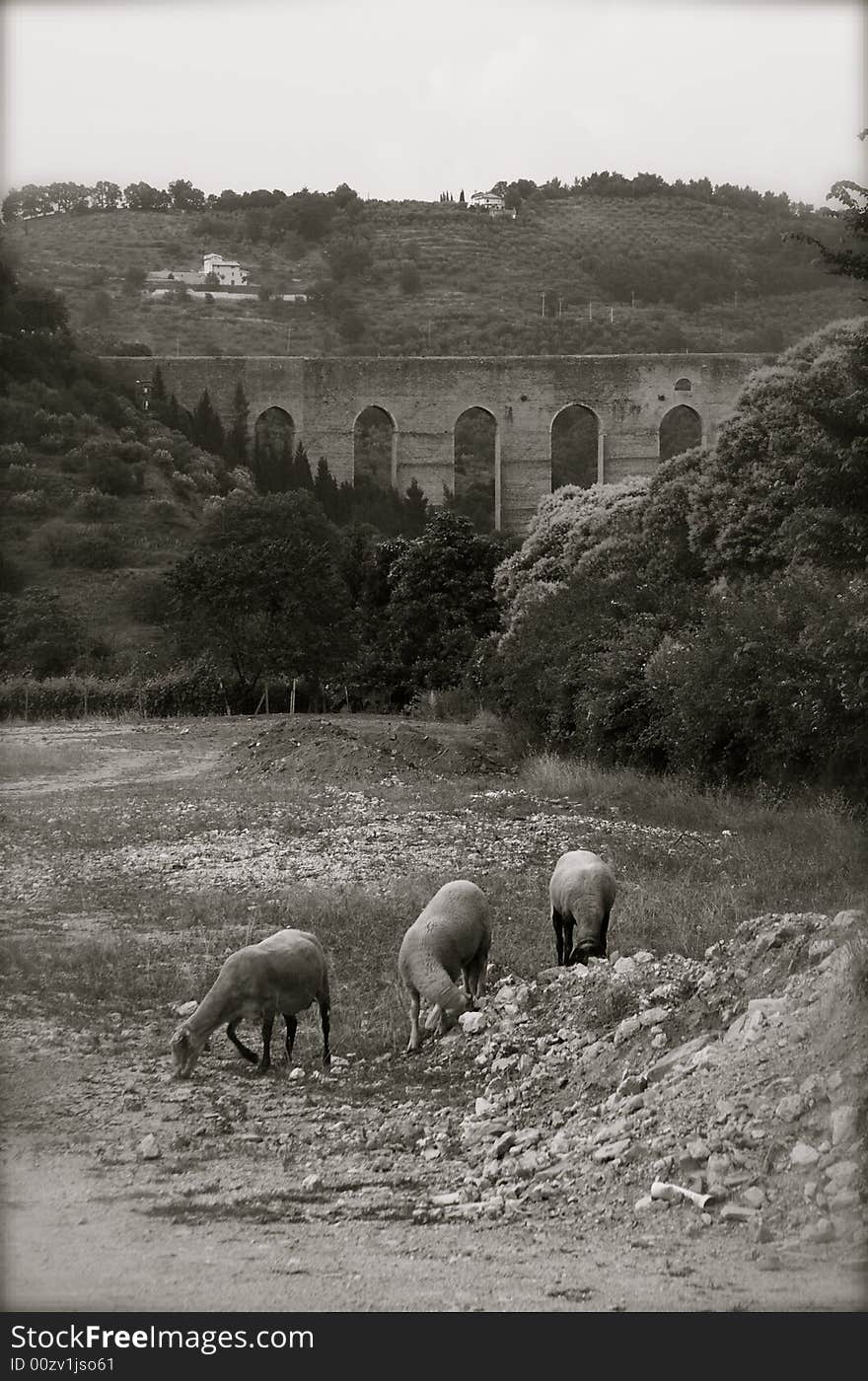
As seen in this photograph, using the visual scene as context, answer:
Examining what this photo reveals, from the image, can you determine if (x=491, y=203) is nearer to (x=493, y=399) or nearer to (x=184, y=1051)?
(x=493, y=399)

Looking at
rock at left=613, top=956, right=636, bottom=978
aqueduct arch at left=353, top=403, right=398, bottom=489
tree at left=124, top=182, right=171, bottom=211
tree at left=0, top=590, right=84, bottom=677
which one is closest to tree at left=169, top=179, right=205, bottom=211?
tree at left=124, top=182, right=171, bottom=211

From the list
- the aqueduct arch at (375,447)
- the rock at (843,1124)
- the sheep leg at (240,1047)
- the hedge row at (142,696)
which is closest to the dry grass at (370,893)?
Answer: the sheep leg at (240,1047)

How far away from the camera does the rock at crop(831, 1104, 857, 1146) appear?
530 centimetres

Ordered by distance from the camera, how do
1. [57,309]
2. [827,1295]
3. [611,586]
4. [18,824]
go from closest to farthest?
[827,1295] < [18,824] < [611,586] < [57,309]

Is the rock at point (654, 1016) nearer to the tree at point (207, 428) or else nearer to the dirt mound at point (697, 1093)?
the dirt mound at point (697, 1093)

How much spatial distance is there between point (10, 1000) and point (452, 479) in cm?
6378

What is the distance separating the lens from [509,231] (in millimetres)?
108375

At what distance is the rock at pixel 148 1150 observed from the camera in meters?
6.14

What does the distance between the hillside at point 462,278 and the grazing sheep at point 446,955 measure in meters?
67.9

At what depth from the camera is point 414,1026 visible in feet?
25.9

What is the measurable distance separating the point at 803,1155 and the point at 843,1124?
6.9 inches

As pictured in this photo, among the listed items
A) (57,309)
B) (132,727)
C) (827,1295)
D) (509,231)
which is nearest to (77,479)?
(57,309)

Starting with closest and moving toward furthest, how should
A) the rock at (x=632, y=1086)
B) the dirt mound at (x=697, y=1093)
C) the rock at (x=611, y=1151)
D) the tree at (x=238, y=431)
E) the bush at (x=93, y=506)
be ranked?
the dirt mound at (x=697, y=1093), the rock at (x=611, y=1151), the rock at (x=632, y=1086), the bush at (x=93, y=506), the tree at (x=238, y=431)

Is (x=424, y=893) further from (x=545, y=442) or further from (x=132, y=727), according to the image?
(x=545, y=442)
